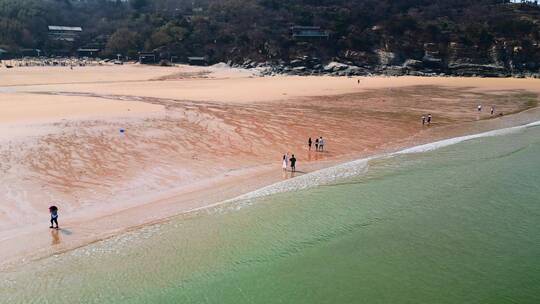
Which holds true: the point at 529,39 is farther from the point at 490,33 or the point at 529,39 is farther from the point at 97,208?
the point at 97,208

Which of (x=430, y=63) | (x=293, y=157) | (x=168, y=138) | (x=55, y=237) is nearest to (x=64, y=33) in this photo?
(x=430, y=63)

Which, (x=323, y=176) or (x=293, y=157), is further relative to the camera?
(x=293, y=157)

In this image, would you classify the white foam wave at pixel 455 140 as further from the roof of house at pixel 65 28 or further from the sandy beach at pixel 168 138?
the roof of house at pixel 65 28

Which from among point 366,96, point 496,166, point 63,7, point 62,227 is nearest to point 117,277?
point 62,227

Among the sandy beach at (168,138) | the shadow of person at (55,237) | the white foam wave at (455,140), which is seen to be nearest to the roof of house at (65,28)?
the sandy beach at (168,138)

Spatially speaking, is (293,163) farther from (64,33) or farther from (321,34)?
(64,33)

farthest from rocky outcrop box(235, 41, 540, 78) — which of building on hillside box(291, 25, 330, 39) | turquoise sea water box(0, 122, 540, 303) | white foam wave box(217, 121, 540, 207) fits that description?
turquoise sea water box(0, 122, 540, 303)

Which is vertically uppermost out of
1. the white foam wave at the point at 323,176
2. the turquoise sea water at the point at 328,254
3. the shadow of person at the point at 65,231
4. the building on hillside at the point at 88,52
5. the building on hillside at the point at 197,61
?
the building on hillside at the point at 88,52
